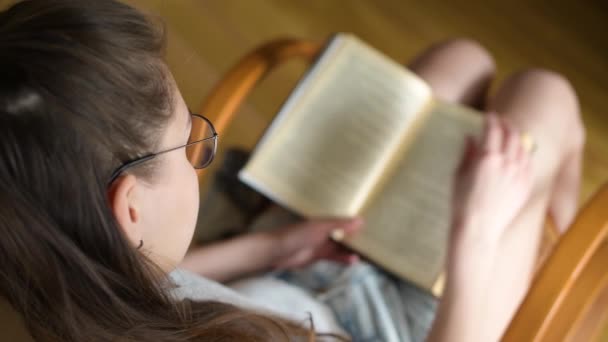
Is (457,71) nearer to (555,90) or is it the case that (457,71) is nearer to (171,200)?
(555,90)

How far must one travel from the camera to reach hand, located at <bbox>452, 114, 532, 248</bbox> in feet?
2.37

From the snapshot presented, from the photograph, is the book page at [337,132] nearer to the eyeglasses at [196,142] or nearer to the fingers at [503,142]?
the fingers at [503,142]

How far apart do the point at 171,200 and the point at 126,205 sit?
0.05 m

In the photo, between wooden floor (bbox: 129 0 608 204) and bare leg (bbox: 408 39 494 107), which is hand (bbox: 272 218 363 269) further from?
wooden floor (bbox: 129 0 608 204)

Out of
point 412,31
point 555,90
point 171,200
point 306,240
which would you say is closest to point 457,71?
point 555,90

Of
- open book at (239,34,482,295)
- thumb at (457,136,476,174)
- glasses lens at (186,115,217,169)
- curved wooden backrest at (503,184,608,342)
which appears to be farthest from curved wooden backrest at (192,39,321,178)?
curved wooden backrest at (503,184,608,342)

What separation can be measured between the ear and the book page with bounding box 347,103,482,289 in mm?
437

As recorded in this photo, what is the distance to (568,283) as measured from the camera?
2.04 feet

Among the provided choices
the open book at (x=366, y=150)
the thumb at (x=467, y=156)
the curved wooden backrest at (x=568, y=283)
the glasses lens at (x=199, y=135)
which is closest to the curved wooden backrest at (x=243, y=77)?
the open book at (x=366, y=150)

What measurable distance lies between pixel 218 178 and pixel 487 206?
1.42 ft

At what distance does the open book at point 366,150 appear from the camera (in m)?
0.83

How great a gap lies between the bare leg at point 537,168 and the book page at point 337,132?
0.16 meters

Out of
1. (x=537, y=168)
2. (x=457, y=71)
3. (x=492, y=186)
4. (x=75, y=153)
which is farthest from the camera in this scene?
(x=457, y=71)

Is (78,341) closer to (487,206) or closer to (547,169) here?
Result: (487,206)
